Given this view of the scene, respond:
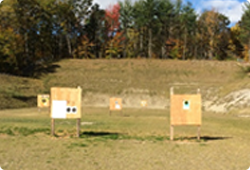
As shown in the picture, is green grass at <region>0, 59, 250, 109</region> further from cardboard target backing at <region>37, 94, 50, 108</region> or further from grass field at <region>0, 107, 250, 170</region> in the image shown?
grass field at <region>0, 107, 250, 170</region>

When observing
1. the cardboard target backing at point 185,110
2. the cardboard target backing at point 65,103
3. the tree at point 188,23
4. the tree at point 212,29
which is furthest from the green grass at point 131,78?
the cardboard target backing at point 185,110

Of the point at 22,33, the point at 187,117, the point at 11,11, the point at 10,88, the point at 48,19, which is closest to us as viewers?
the point at 187,117

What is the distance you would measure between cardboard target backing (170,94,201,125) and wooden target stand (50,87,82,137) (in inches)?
158

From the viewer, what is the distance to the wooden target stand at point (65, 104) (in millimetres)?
13258

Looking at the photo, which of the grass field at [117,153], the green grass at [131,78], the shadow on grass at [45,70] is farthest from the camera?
the shadow on grass at [45,70]

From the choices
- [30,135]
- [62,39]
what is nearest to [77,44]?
[62,39]

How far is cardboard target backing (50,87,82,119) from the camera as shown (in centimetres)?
1327

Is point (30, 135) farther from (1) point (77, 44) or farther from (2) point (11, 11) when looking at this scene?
(1) point (77, 44)

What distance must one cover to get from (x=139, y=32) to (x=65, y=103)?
6480 centimetres

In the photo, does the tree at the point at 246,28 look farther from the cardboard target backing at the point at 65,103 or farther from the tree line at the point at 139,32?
the cardboard target backing at the point at 65,103

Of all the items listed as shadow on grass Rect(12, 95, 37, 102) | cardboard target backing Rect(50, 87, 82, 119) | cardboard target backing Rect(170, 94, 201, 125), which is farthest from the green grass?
cardboard target backing Rect(170, 94, 201, 125)

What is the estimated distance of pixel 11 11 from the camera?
5034 centimetres

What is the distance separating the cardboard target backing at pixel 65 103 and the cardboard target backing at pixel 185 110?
4031 mm

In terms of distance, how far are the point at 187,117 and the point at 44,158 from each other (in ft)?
21.3
